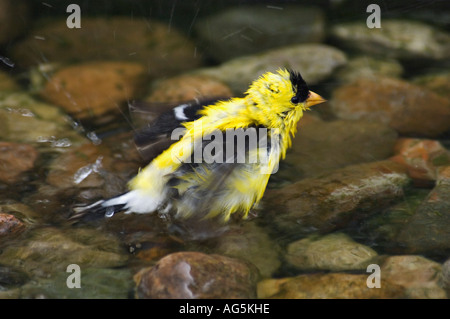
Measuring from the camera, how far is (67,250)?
295 centimetres

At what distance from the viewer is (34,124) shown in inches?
169

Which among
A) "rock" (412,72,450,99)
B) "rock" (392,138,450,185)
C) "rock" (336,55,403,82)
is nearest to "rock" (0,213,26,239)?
"rock" (392,138,450,185)

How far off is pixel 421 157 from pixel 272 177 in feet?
3.41

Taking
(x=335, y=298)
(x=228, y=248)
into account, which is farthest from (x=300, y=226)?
(x=335, y=298)

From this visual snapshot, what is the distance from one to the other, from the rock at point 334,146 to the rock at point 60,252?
1346 mm

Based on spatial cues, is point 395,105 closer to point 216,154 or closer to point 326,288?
point 216,154

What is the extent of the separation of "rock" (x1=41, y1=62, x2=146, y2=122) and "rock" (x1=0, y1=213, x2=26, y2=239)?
1478 mm

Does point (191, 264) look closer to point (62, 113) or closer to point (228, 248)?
point (228, 248)

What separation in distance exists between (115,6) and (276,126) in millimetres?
2926

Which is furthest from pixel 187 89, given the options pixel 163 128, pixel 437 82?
pixel 437 82

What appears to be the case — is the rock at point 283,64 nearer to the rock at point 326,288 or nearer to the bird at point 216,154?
the bird at point 216,154

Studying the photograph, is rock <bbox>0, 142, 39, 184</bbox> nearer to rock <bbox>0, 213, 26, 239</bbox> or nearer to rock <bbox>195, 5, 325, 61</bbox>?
rock <bbox>0, 213, 26, 239</bbox>

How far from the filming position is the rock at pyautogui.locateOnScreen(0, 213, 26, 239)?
3.04m

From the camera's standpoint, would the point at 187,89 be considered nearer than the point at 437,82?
Yes
